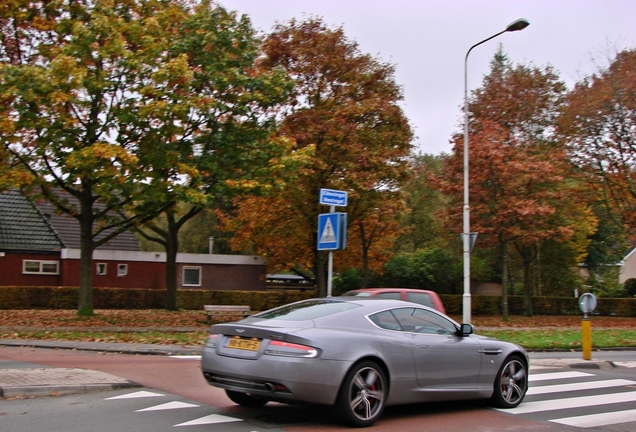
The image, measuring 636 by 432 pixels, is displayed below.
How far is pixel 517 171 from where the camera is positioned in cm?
3266

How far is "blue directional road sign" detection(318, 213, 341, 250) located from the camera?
13.8m

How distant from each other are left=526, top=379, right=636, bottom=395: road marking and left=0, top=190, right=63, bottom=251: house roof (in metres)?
28.5

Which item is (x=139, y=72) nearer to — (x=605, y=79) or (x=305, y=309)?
(x=305, y=309)

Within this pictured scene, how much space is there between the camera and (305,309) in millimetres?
8242

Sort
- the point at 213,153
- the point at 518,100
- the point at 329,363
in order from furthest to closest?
the point at 518,100
the point at 213,153
the point at 329,363

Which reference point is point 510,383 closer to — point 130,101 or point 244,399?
point 244,399

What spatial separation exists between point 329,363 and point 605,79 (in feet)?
99.8

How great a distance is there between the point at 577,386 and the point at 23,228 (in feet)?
97.8

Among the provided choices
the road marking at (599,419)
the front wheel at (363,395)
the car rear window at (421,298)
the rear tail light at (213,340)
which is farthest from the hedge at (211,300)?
the road marking at (599,419)

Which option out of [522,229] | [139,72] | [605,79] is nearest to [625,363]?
[139,72]

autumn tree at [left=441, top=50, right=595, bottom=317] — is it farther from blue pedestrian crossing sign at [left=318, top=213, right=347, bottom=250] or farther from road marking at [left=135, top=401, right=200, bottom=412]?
road marking at [left=135, top=401, right=200, bottom=412]

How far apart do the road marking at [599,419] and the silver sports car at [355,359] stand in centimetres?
89

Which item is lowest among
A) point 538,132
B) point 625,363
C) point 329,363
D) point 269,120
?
point 625,363

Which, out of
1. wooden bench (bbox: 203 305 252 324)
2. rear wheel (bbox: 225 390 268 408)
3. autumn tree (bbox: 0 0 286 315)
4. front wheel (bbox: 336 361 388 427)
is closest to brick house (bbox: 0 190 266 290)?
autumn tree (bbox: 0 0 286 315)
